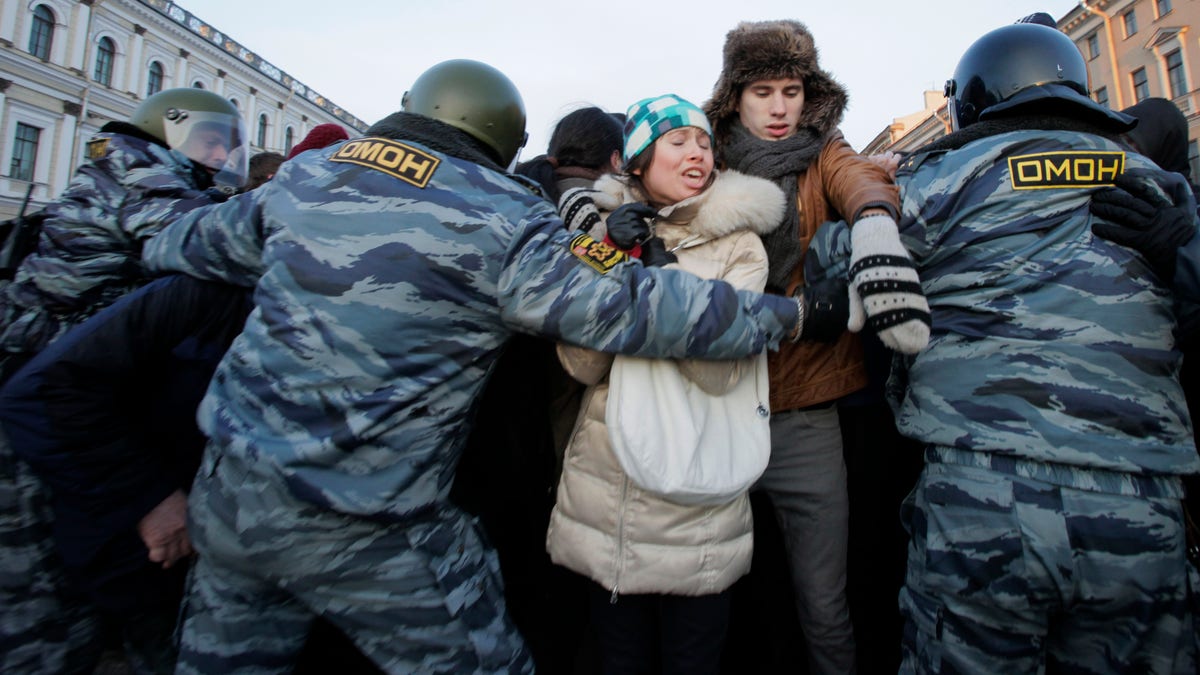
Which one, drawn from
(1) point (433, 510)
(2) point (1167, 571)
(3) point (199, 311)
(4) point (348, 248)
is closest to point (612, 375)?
(1) point (433, 510)

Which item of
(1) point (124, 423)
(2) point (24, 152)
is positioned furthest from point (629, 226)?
(2) point (24, 152)

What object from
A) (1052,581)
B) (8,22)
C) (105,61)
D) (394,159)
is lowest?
(1052,581)

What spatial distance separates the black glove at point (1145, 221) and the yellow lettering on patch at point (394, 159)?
5.94 feet

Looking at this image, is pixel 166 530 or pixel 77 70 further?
pixel 77 70

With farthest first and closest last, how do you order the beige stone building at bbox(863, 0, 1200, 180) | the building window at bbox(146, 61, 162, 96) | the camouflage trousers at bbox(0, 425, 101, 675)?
the building window at bbox(146, 61, 162, 96) < the beige stone building at bbox(863, 0, 1200, 180) < the camouflage trousers at bbox(0, 425, 101, 675)

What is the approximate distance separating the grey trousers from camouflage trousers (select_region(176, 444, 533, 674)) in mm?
1024

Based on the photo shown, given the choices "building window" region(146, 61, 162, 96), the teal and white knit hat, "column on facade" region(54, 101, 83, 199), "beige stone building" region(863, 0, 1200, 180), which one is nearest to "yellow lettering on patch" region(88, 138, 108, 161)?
the teal and white knit hat

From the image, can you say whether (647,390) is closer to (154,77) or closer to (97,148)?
(97,148)

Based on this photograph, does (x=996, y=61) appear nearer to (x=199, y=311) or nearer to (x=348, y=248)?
(x=348, y=248)

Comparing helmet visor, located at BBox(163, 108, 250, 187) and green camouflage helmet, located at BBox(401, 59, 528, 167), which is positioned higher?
helmet visor, located at BBox(163, 108, 250, 187)

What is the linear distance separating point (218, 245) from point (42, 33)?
101 ft

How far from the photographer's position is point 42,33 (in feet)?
70.0

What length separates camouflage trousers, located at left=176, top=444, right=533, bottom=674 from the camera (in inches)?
53.2

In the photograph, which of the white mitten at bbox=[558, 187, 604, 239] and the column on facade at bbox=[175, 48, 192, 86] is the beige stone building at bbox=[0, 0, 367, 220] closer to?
the column on facade at bbox=[175, 48, 192, 86]
